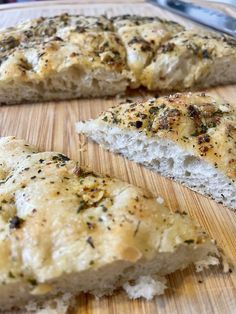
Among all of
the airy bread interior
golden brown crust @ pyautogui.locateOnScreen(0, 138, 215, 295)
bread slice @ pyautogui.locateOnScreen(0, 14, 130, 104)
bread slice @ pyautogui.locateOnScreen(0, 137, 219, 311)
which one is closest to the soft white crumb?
bread slice @ pyautogui.locateOnScreen(0, 137, 219, 311)

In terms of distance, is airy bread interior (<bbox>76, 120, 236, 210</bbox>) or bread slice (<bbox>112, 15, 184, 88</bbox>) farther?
bread slice (<bbox>112, 15, 184, 88</bbox>)

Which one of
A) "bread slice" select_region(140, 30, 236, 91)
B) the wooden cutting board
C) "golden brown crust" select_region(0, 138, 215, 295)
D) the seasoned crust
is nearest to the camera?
"golden brown crust" select_region(0, 138, 215, 295)

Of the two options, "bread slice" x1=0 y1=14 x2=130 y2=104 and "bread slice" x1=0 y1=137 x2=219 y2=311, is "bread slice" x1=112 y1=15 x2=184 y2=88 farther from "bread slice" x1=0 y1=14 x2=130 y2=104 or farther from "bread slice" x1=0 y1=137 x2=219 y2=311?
"bread slice" x1=0 y1=137 x2=219 y2=311

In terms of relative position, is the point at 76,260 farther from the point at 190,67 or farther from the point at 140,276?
the point at 190,67

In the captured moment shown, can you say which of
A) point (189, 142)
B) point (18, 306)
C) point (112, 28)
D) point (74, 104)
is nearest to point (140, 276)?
point (18, 306)

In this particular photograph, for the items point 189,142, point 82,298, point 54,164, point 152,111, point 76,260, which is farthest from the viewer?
point 152,111

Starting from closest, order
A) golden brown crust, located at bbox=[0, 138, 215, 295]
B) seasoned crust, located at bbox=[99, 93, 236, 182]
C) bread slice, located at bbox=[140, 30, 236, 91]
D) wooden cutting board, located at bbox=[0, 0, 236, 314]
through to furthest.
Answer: golden brown crust, located at bbox=[0, 138, 215, 295]
wooden cutting board, located at bbox=[0, 0, 236, 314]
seasoned crust, located at bbox=[99, 93, 236, 182]
bread slice, located at bbox=[140, 30, 236, 91]

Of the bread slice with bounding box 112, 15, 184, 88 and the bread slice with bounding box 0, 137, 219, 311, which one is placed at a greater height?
the bread slice with bounding box 112, 15, 184, 88

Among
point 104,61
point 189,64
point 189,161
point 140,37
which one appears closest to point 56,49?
point 104,61
